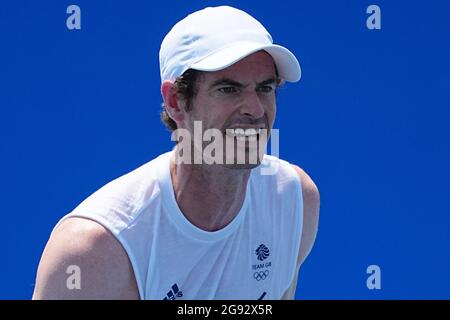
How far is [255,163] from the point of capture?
4.33 feet

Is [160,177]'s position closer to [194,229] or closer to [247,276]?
[194,229]

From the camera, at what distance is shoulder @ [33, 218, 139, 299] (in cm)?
123

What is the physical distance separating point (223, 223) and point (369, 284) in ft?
3.34

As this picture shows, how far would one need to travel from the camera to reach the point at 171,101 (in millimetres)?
1408

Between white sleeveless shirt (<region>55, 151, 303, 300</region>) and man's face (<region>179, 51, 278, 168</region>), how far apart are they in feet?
0.44

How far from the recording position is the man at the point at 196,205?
4.14 feet

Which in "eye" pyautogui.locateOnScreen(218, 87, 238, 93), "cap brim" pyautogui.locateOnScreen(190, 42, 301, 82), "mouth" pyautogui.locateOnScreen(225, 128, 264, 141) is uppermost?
"cap brim" pyautogui.locateOnScreen(190, 42, 301, 82)

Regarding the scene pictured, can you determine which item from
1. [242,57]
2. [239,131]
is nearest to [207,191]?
[239,131]

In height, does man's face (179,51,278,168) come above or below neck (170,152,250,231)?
above

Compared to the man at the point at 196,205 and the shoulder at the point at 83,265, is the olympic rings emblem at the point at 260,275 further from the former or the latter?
the shoulder at the point at 83,265

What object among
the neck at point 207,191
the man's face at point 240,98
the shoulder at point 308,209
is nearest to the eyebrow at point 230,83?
the man's face at point 240,98

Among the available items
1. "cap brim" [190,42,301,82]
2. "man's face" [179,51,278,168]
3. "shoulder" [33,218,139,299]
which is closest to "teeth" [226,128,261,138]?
"man's face" [179,51,278,168]

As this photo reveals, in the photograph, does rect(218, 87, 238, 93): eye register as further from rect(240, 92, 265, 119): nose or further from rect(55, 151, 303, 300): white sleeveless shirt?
rect(55, 151, 303, 300): white sleeveless shirt
